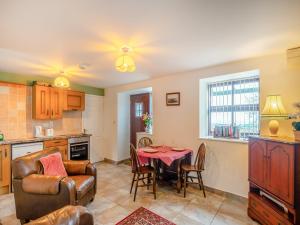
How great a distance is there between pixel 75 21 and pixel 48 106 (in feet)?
9.59

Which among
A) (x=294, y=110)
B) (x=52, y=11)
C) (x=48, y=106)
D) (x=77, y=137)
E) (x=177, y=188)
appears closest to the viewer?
(x=52, y=11)

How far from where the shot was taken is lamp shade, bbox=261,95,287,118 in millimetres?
2277

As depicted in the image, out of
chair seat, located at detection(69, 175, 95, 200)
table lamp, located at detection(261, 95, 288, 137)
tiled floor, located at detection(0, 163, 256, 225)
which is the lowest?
tiled floor, located at detection(0, 163, 256, 225)

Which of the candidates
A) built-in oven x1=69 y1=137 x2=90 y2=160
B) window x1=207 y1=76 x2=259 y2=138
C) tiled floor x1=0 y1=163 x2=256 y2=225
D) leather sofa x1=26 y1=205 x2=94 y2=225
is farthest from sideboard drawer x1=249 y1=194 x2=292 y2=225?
built-in oven x1=69 y1=137 x2=90 y2=160

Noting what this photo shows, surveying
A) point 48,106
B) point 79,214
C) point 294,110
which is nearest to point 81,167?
point 79,214

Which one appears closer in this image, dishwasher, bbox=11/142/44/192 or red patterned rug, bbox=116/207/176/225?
red patterned rug, bbox=116/207/176/225

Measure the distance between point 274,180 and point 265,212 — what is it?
45cm

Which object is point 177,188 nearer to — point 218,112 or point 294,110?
point 218,112

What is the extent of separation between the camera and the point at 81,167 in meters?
2.74

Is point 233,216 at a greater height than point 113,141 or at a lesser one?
lesser

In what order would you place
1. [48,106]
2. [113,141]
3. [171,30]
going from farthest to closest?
1. [113,141]
2. [48,106]
3. [171,30]

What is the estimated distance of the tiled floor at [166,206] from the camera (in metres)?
2.28

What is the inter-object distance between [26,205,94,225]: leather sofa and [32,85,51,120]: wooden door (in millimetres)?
3311

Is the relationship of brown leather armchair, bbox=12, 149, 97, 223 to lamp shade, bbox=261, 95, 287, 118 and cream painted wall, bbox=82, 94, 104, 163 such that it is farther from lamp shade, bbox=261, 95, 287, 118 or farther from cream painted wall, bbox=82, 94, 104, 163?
lamp shade, bbox=261, 95, 287, 118
